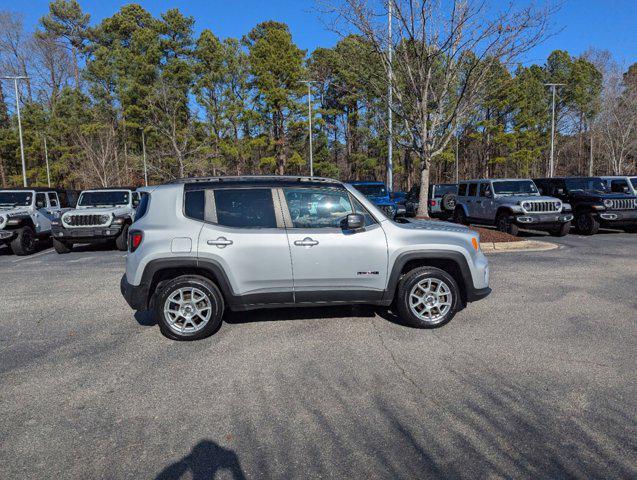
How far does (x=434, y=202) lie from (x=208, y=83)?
2549 centimetres

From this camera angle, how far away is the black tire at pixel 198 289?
4891 mm

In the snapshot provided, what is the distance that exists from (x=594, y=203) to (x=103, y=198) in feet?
49.4

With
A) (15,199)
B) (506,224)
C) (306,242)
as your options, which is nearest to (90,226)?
(15,199)

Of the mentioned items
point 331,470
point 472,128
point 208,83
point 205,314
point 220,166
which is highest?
point 208,83

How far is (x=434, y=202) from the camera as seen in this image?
67.4 feet

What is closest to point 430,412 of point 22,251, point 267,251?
point 267,251

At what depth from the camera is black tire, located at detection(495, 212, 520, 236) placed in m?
13.1

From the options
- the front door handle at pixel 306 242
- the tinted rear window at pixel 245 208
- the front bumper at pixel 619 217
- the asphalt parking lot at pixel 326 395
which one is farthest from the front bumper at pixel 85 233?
the front bumper at pixel 619 217

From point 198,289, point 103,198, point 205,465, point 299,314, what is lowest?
point 205,465

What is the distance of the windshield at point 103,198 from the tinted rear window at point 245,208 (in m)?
9.51

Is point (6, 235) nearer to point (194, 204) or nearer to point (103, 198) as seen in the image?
point (103, 198)

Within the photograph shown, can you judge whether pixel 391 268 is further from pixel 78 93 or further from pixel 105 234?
pixel 78 93

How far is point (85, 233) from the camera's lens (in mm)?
11750

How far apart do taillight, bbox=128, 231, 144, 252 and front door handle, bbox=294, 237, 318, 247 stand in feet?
5.53
